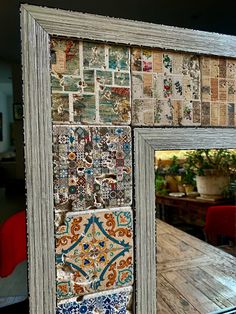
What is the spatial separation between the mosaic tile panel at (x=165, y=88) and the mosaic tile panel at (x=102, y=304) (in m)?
0.35

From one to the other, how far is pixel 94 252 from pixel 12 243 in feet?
2.69

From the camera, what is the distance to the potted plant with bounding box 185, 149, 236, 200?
653 millimetres

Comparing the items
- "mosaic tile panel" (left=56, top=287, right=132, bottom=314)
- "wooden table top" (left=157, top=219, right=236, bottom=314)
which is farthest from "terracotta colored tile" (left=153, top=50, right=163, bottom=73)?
"mosaic tile panel" (left=56, top=287, right=132, bottom=314)

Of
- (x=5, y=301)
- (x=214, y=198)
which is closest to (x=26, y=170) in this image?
(x=214, y=198)

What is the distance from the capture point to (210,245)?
69 cm

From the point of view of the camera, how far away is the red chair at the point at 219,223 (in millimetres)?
685

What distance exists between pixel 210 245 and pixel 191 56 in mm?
456

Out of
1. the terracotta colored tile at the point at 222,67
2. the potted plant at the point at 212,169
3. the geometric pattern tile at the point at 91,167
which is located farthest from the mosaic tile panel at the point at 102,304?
the terracotta colored tile at the point at 222,67

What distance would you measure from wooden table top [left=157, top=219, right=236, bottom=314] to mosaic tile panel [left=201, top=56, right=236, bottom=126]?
0.89 feet

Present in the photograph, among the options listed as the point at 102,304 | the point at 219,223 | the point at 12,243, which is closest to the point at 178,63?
the point at 219,223

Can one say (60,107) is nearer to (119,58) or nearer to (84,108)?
(84,108)

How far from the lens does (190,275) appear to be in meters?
0.65

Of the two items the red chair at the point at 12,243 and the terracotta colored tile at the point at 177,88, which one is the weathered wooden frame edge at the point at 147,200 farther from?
the red chair at the point at 12,243

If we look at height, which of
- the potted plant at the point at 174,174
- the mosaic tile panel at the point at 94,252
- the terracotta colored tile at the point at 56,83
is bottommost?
the mosaic tile panel at the point at 94,252
